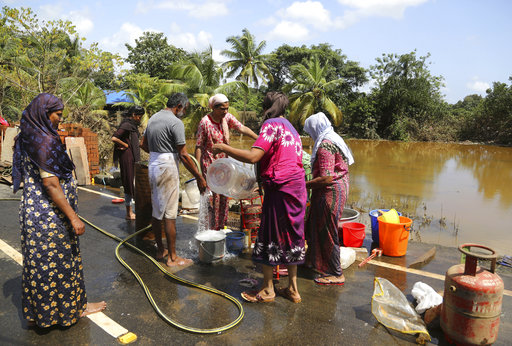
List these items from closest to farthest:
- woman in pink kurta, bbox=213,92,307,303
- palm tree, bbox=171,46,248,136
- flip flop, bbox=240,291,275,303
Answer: woman in pink kurta, bbox=213,92,307,303 → flip flop, bbox=240,291,275,303 → palm tree, bbox=171,46,248,136

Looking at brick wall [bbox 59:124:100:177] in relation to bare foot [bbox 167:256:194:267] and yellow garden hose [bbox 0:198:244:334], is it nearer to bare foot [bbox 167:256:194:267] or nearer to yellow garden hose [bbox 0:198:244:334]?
yellow garden hose [bbox 0:198:244:334]

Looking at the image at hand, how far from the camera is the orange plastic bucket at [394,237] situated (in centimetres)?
474

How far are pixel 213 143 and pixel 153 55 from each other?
29687 millimetres

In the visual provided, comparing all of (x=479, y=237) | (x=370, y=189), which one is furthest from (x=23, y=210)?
(x=370, y=189)

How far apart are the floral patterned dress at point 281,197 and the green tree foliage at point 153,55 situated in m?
29.7

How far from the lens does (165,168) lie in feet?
13.6

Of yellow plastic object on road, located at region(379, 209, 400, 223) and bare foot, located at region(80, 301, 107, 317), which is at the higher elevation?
yellow plastic object on road, located at region(379, 209, 400, 223)

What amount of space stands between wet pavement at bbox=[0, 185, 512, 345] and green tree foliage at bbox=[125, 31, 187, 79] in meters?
28.4

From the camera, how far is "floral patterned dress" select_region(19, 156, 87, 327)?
269 cm

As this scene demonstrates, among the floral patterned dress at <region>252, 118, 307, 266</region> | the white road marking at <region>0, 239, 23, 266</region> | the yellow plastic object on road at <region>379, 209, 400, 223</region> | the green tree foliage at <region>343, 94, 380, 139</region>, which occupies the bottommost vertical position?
the white road marking at <region>0, 239, 23, 266</region>

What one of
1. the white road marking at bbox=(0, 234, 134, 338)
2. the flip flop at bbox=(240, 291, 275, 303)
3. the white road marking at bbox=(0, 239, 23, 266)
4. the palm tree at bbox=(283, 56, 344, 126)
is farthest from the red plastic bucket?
the palm tree at bbox=(283, 56, 344, 126)

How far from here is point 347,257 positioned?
14.4 ft

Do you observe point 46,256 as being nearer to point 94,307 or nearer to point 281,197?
point 94,307

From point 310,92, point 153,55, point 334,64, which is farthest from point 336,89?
point 153,55
